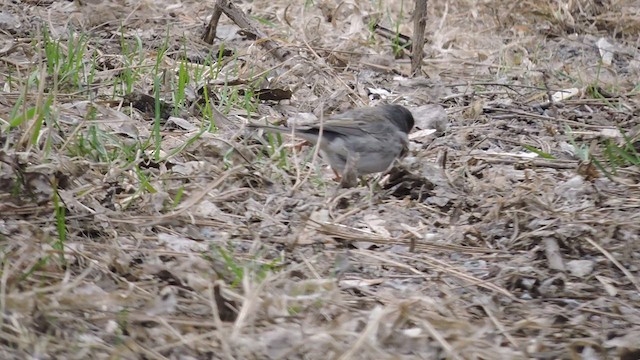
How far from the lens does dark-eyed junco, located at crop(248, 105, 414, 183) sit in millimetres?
4840

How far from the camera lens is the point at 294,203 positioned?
4.26 metres

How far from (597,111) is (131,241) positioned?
353cm

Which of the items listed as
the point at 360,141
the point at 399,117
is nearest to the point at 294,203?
the point at 360,141

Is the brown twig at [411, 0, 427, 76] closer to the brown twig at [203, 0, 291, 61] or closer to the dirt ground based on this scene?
the dirt ground

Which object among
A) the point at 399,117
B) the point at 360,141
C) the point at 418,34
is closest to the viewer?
the point at 360,141

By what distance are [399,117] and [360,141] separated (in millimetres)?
359

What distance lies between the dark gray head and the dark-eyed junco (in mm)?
32

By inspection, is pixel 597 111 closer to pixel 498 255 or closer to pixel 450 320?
pixel 498 255

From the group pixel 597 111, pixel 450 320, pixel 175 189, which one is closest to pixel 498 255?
pixel 450 320

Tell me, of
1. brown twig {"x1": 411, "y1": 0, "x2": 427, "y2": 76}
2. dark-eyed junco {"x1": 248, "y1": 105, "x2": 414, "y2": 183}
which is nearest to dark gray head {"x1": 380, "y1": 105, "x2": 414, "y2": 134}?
dark-eyed junco {"x1": 248, "y1": 105, "x2": 414, "y2": 183}

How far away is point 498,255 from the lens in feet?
12.5

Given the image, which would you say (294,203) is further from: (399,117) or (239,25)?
(239,25)

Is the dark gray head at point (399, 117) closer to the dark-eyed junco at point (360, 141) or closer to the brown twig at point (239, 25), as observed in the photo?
the dark-eyed junco at point (360, 141)

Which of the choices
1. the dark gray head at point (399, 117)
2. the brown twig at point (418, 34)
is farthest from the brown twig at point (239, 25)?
the dark gray head at point (399, 117)
